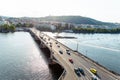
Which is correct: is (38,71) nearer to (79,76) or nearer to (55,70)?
(55,70)

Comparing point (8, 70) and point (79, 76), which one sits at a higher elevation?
point (79, 76)

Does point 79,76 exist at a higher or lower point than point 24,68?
higher

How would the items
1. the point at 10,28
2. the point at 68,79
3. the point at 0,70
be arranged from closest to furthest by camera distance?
1. the point at 68,79
2. the point at 0,70
3. the point at 10,28

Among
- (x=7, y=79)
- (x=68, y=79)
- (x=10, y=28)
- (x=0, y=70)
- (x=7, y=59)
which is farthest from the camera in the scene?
(x=10, y=28)

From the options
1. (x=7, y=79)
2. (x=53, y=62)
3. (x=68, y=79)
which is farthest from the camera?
(x=53, y=62)

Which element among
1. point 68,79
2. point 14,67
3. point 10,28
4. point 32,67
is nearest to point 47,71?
point 32,67

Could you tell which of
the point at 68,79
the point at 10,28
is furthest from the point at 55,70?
the point at 10,28

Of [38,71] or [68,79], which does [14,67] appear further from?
[68,79]

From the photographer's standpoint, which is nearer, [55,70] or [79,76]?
[79,76]

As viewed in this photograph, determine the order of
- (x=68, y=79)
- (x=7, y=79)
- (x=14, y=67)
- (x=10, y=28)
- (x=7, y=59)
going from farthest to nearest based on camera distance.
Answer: (x=10, y=28) → (x=7, y=59) → (x=14, y=67) → (x=7, y=79) → (x=68, y=79)
